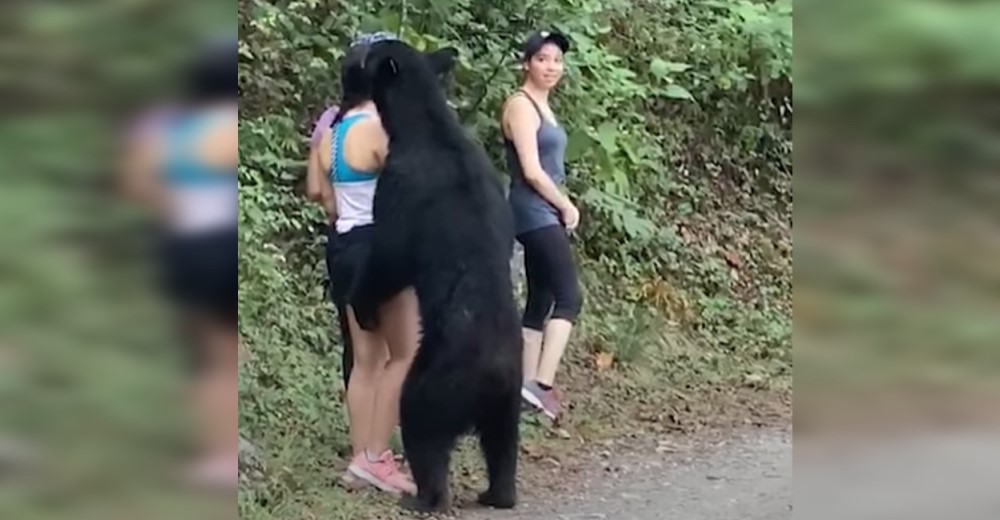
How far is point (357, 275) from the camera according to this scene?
4.12 meters

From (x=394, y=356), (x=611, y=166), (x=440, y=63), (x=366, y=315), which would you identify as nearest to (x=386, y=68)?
(x=440, y=63)

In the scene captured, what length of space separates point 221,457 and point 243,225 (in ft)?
10.8

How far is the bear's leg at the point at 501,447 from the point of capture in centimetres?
405

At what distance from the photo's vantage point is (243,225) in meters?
4.83

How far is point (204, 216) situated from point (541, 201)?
3.27m

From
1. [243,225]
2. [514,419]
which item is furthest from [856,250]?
[243,225]

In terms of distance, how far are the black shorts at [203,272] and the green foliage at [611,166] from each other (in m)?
2.59

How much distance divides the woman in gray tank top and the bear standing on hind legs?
0.59 meters

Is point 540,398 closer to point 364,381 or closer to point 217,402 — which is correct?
point 364,381

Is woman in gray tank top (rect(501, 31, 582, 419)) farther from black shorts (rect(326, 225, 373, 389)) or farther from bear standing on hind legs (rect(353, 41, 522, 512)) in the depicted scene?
black shorts (rect(326, 225, 373, 389))

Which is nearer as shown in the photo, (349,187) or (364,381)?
(349,187)

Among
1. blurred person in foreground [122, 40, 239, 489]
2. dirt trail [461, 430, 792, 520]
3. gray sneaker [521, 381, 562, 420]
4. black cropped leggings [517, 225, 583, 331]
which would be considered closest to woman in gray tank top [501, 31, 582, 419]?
black cropped leggings [517, 225, 583, 331]

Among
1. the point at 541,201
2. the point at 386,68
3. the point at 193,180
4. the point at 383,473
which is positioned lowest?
the point at 383,473

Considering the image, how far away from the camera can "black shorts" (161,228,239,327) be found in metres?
1.50
